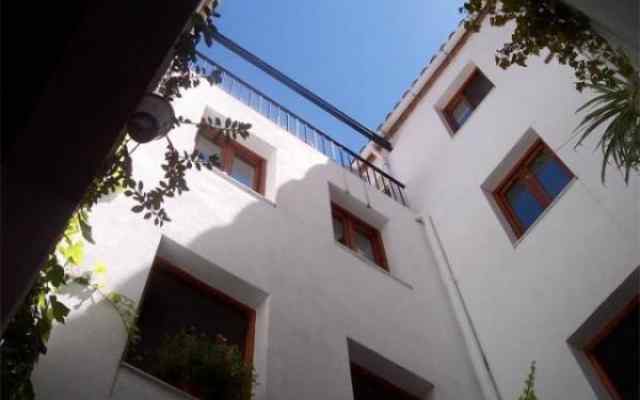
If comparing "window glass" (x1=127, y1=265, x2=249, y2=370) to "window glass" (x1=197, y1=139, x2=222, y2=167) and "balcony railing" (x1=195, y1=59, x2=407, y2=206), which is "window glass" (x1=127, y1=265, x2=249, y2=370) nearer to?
"window glass" (x1=197, y1=139, x2=222, y2=167)

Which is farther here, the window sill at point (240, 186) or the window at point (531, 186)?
the window at point (531, 186)

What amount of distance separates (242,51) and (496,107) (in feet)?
13.8

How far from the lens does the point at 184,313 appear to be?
493 centimetres

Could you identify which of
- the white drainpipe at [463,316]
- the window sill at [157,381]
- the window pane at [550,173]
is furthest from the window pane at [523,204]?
the window sill at [157,381]

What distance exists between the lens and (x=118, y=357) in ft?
12.9

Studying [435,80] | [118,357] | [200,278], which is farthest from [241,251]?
[435,80]

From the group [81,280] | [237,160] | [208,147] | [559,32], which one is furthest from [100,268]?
[237,160]

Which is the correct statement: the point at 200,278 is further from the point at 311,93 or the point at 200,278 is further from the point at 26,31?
the point at 311,93

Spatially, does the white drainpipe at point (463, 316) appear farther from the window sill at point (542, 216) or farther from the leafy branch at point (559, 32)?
the leafy branch at point (559, 32)

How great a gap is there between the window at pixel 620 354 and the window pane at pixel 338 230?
3.26m

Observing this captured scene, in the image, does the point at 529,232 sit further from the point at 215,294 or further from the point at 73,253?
the point at 73,253

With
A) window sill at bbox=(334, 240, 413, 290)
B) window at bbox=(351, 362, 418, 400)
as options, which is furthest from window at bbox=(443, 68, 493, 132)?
window at bbox=(351, 362, 418, 400)

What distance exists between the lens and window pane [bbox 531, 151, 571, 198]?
7.10m

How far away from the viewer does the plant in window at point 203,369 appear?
419cm
